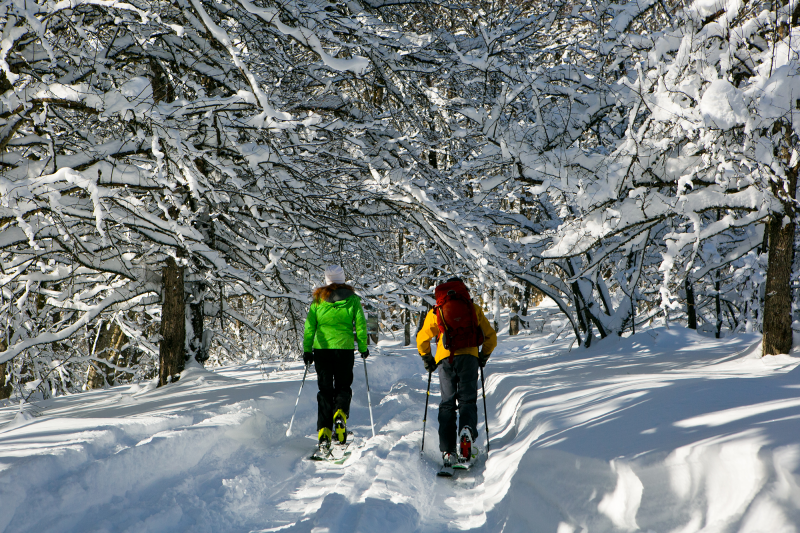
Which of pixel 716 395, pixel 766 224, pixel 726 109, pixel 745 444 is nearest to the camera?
pixel 745 444

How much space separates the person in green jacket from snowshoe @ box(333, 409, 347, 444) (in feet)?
0.21

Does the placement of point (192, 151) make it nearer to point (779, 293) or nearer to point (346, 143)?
point (346, 143)

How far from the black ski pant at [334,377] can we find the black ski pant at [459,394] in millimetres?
1137

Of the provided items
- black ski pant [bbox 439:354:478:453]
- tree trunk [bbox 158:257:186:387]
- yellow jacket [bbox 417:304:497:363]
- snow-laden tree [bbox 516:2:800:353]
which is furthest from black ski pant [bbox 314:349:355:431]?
tree trunk [bbox 158:257:186:387]

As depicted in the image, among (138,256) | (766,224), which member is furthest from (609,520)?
(138,256)

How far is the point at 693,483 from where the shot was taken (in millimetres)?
2561

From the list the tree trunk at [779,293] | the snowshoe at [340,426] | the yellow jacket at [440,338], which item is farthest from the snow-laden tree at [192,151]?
the tree trunk at [779,293]

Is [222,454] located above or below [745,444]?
below

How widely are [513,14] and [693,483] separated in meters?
7.71

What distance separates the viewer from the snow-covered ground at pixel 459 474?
2.55 meters

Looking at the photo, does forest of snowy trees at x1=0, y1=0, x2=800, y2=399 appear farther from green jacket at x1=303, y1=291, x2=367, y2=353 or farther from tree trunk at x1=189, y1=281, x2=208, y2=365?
green jacket at x1=303, y1=291, x2=367, y2=353

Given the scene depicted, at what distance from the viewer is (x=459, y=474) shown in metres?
4.76

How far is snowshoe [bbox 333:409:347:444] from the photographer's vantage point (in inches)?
220

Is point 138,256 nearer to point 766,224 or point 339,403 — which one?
point 339,403
